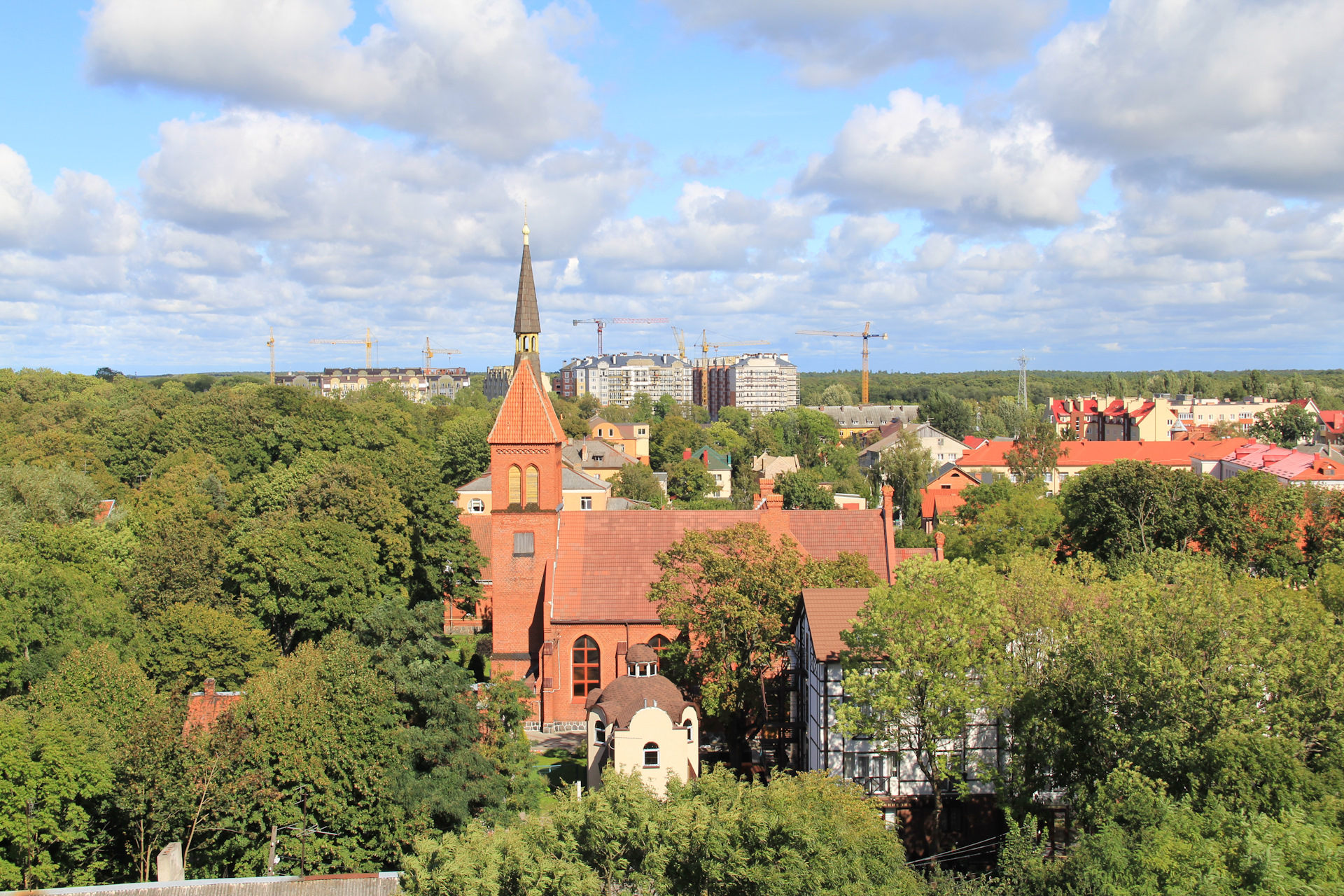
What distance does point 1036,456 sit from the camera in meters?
93.9

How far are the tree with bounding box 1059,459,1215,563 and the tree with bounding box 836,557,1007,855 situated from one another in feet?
92.5

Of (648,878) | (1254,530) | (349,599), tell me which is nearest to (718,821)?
(648,878)

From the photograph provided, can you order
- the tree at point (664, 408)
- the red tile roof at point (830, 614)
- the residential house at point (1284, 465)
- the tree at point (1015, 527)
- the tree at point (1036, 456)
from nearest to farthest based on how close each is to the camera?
the red tile roof at point (830, 614)
the tree at point (1015, 527)
the residential house at point (1284, 465)
the tree at point (1036, 456)
the tree at point (664, 408)

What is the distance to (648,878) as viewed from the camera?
68.7 ft

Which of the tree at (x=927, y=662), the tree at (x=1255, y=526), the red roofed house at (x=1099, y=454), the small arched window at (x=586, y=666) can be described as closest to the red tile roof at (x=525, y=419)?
the small arched window at (x=586, y=666)

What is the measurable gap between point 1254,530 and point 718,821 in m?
43.3

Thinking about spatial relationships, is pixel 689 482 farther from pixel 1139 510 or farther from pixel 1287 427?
pixel 1287 427

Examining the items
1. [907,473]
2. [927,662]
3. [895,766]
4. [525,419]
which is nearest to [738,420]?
[907,473]

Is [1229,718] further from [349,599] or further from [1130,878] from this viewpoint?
[349,599]

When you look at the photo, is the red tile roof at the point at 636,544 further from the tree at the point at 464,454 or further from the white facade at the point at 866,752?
the tree at the point at 464,454

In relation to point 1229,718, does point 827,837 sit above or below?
below

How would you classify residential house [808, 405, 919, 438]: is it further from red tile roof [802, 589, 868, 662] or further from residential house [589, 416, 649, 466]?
red tile roof [802, 589, 868, 662]

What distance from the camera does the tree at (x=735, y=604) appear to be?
3216cm

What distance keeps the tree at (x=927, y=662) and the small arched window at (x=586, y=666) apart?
51.7 feet
